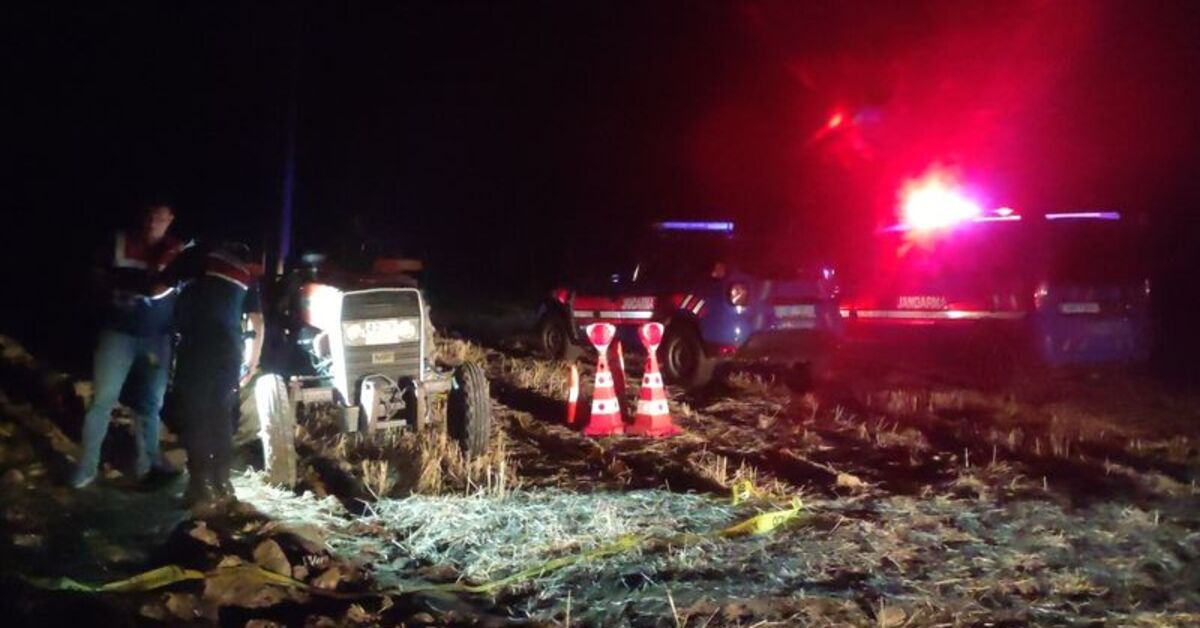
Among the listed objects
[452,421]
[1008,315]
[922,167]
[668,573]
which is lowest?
[668,573]

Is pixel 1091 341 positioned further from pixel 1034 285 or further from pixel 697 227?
pixel 697 227

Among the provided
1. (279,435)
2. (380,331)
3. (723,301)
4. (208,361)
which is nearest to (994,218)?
(723,301)

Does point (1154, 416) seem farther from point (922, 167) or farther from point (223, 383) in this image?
point (922, 167)

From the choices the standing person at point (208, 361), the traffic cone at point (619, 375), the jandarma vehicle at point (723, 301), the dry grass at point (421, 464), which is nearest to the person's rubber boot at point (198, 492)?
the standing person at point (208, 361)

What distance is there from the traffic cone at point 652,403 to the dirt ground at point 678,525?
23cm

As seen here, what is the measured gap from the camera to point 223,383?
6531mm

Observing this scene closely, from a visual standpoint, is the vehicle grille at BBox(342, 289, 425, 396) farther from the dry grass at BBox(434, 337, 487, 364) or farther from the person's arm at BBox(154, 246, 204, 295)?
the dry grass at BBox(434, 337, 487, 364)

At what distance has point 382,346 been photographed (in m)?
8.01

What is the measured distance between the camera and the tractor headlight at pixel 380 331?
25.8 feet

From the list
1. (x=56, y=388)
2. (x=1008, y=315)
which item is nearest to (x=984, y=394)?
(x=1008, y=315)

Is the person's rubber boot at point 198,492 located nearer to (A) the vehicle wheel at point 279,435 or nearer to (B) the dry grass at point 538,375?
(A) the vehicle wheel at point 279,435

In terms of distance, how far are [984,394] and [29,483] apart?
28.8ft

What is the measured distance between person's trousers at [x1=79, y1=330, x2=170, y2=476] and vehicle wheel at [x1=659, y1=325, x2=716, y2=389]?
5.99m

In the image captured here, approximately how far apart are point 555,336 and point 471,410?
239 inches
